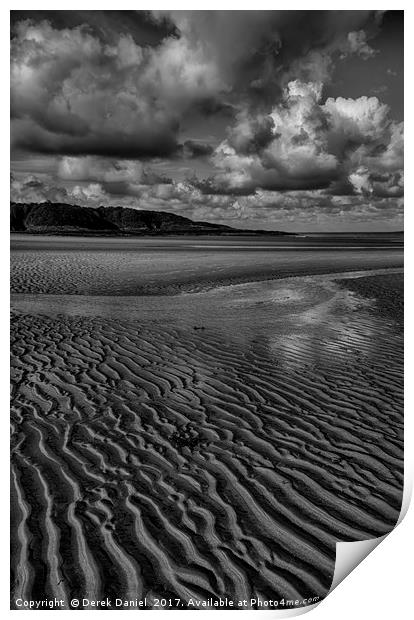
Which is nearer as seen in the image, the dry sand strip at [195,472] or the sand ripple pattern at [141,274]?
the dry sand strip at [195,472]

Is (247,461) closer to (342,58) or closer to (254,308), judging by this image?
(342,58)

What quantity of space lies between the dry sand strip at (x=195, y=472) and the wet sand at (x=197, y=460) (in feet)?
0.05

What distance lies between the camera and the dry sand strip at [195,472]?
363cm

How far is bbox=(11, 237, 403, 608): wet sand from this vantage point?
144 inches

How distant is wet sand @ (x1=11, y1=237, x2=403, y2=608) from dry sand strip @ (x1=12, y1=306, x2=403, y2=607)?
15 mm

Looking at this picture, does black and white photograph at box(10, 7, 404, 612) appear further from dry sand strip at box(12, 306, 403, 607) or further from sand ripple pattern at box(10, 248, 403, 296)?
sand ripple pattern at box(10, 248, 403, 296)

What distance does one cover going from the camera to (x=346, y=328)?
11.0 meters

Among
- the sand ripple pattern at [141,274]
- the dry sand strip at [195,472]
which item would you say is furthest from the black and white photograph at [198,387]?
the sand ripple pattern at [141,274]

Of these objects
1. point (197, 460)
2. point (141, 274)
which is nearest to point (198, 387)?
point (197, 460)

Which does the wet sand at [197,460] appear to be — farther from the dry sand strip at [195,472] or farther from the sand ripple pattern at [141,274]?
the sand ripple pattern at [141,274]

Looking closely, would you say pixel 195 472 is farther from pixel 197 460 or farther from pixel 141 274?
pixel 141 274

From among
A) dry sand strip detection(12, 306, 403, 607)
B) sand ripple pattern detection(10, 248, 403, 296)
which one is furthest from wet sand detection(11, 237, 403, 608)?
sand ripple pattern detection(10, 248, 403, 296)

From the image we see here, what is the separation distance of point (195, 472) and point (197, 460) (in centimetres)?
22

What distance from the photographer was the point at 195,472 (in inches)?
188
